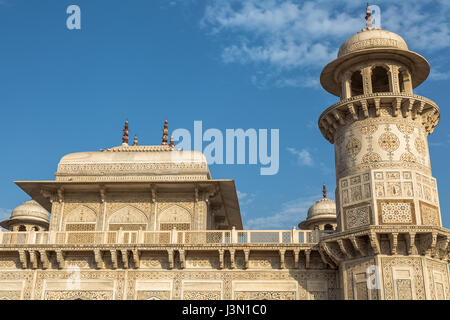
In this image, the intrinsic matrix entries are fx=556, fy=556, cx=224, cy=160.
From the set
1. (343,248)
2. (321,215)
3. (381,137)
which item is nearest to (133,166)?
(343,248)

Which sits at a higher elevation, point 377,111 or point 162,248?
point 377,111

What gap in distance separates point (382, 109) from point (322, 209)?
16.2 m

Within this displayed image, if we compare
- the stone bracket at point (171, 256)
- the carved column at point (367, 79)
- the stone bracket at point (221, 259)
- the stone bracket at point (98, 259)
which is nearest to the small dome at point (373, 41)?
the carved column at point (367, 79)

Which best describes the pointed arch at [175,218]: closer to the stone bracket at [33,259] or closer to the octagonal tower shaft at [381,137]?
the stone bracket at [33,259]

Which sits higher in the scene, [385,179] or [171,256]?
[385,179]

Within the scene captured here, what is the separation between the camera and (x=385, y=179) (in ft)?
59.5

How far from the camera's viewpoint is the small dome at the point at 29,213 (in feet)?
120

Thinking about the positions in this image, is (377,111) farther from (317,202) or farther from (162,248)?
(317,202)

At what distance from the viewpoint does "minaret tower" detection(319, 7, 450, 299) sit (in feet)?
56.1

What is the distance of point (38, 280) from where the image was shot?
2005cm

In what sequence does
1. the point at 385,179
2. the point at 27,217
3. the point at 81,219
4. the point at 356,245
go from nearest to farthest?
1. the point at 356,245
2. the point at 385,179
3. the point at 81,219
4. the point at 27,217

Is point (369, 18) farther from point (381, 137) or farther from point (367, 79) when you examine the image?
point (381, 137)
